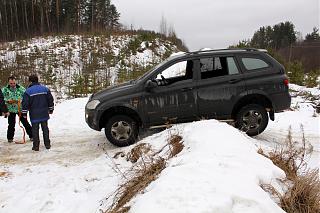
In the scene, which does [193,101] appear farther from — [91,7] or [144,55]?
[91,7]

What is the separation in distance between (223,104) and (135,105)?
1.88 metres

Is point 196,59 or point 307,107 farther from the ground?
point 196,59

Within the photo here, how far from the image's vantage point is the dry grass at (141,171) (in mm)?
4301

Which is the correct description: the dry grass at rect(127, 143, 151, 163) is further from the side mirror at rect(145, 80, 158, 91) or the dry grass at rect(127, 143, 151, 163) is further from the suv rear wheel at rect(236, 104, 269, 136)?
the suv rear wheel at rect(236, 104, 269, 136)

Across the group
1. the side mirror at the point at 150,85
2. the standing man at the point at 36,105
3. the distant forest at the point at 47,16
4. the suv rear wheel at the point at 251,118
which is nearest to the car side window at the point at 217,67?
the suv rear wheel at the point at 251,118

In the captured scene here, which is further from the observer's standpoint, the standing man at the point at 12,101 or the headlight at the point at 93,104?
the standing man at the point at 12,101

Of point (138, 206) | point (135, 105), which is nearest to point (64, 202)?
point (138, 206)

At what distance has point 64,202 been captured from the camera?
5.36 meters

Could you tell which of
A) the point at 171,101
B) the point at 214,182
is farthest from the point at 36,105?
the point at 214,182

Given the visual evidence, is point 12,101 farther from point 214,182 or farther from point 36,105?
point 214,182

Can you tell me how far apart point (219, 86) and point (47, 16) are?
34.6 m

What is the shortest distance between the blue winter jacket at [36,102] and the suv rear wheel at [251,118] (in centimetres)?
423

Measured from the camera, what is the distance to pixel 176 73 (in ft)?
25.8

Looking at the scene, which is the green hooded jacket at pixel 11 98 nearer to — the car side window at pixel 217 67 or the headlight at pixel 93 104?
the headlight at pixel 93 104
